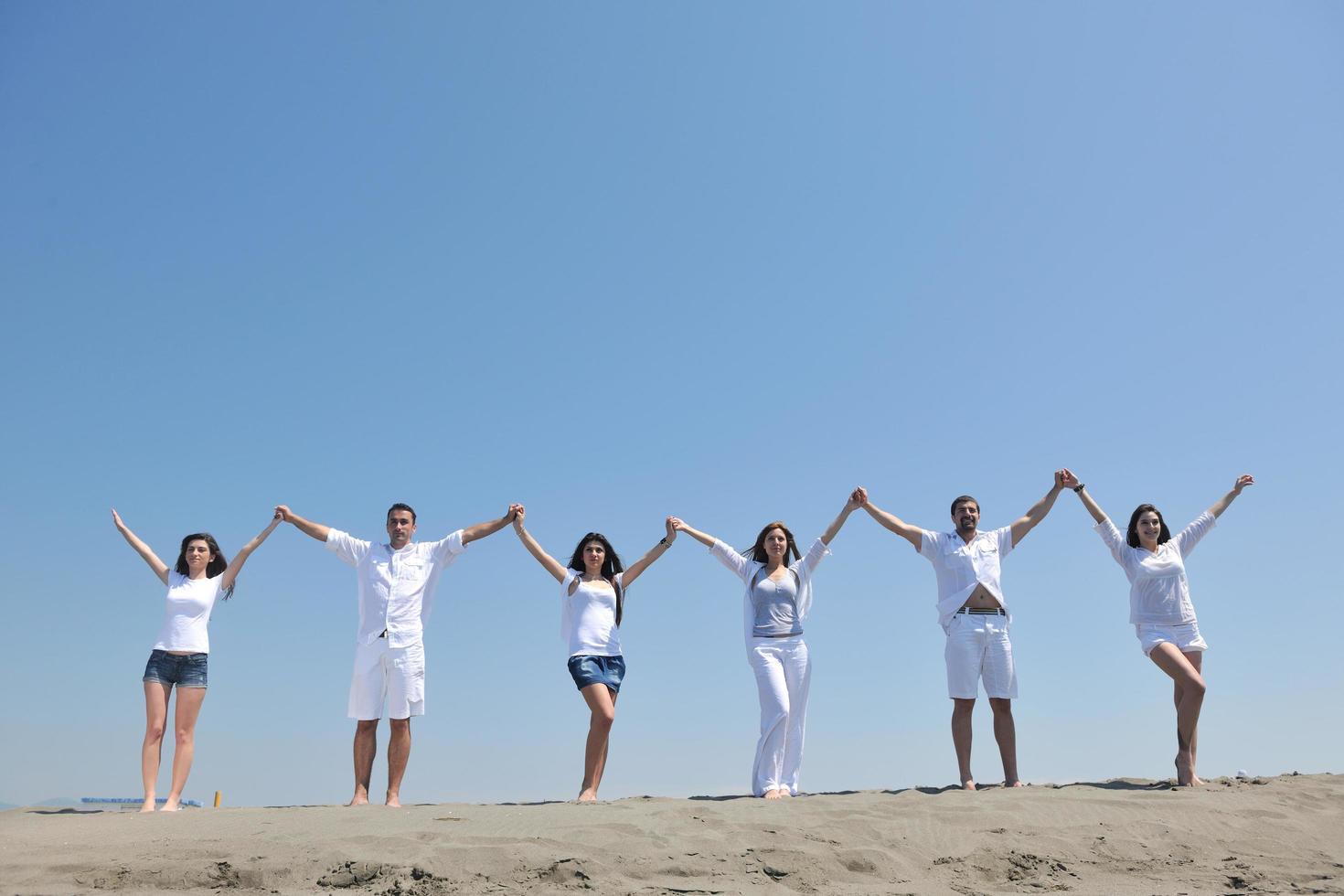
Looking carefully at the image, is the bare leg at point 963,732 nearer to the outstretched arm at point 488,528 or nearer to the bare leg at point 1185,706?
the bare leg at point 1185,706

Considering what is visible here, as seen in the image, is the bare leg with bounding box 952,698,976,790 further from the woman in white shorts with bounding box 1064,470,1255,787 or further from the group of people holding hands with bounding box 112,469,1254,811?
the woman in white shorts with bounding box 1064,470,1255,787

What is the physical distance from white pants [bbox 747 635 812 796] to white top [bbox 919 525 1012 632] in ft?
4.34

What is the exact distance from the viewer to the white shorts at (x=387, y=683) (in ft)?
27.2

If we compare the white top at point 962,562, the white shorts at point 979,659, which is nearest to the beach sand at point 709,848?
the white shorts at point 979,659

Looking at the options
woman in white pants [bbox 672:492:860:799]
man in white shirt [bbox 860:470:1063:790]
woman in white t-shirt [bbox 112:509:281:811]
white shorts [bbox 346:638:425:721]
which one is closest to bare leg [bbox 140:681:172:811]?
woman in white t-shirt [bbox 112:509:281:811]

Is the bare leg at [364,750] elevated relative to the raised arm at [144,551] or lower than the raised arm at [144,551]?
lower

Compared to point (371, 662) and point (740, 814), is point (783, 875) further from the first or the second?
point (371, 662)

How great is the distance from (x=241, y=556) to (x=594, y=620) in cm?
311

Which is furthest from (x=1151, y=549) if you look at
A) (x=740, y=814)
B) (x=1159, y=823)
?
(x=740, y=814)

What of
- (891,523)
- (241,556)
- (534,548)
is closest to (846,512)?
(891,523)

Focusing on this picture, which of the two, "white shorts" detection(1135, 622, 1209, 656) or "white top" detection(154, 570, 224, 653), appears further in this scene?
"white shorts" detection(1135, 622, 1209, 656)

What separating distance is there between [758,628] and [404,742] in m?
3.09

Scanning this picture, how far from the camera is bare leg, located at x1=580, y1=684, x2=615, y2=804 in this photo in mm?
8211

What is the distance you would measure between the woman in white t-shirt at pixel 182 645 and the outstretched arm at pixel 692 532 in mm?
3475
